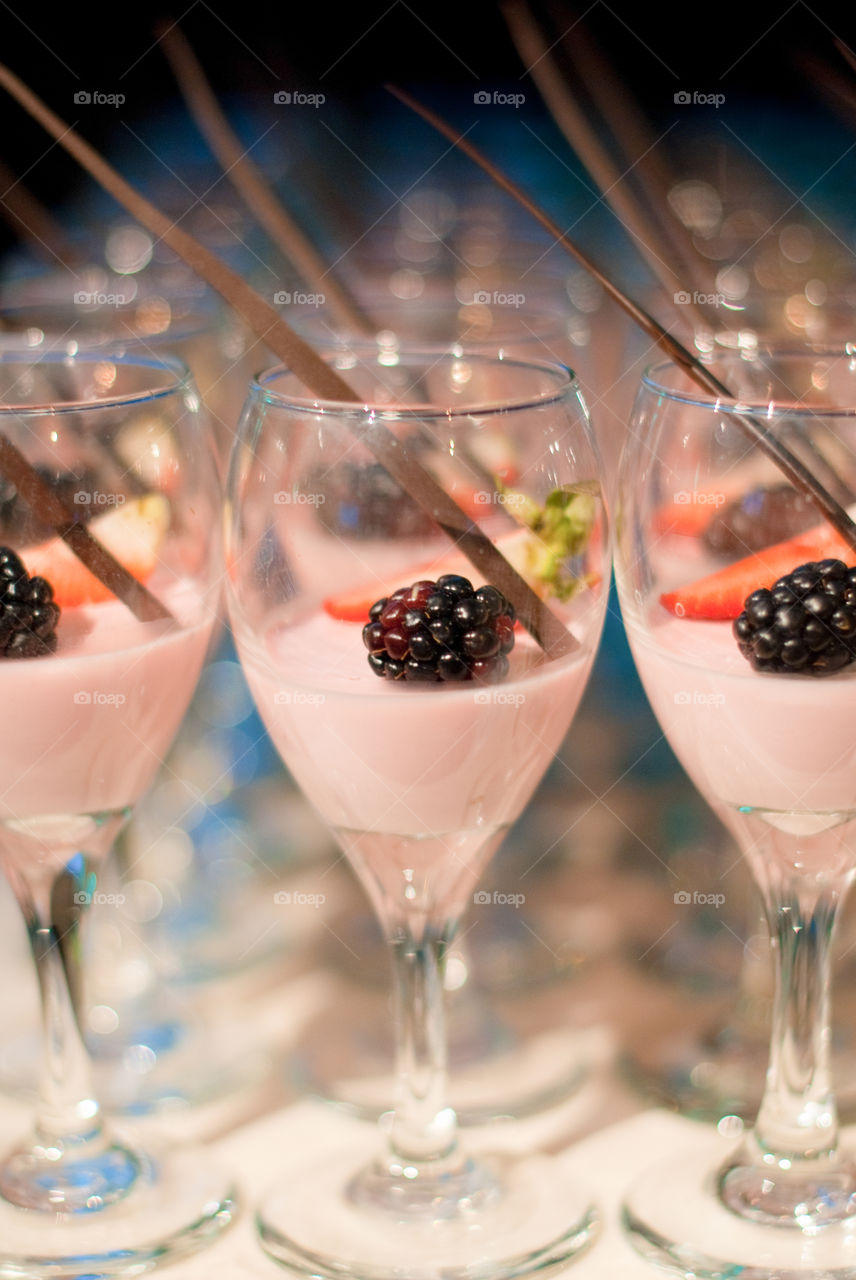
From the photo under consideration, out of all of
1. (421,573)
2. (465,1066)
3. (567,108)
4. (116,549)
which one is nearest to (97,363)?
(116,549)

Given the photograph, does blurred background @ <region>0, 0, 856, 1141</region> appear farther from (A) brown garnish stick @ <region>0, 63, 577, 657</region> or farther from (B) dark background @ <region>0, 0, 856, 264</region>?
(A) brown garnish stick @ <region>0, 63, 577, 657</region>

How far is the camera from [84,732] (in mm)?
685

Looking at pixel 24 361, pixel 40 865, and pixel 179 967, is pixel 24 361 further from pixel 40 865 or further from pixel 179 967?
pixel 179 967

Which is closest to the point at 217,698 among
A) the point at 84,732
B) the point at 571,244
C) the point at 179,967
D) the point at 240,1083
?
the point at 179,967

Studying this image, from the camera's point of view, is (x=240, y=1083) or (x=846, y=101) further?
(x=846, y=101)

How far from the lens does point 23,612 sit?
65cm

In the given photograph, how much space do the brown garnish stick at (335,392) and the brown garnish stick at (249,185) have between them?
0.61 ft

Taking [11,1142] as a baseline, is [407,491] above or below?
above

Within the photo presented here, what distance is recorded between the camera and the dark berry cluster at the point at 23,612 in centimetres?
65

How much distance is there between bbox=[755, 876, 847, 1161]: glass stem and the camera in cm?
74

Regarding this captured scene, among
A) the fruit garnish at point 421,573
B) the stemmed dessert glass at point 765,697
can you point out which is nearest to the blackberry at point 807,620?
the stemmed dessert glass at point 765,697

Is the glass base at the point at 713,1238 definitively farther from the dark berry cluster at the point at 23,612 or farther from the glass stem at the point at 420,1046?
the dark berry cluster at the point at 23,612

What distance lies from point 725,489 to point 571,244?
0.14 m

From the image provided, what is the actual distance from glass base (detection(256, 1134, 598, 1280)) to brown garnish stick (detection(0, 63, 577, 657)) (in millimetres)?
304
